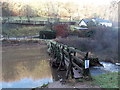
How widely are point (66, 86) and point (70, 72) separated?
2.07 meters

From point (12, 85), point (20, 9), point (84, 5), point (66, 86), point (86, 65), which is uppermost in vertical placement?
point (84, 5)

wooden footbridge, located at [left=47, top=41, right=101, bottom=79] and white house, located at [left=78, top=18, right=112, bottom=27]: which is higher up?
white house, located at [left=78, top=18, right=112, bottom=27]

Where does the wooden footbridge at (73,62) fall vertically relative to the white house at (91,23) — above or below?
below

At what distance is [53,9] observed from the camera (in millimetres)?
68312

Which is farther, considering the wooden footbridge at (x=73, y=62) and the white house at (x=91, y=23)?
the white house at (x=91, y=23)

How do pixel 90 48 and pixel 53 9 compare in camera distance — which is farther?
pixel 53 9

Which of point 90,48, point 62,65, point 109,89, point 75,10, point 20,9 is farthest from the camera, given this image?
point 75,10

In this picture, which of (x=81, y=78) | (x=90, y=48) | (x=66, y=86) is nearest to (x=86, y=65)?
(x=81, y=78)

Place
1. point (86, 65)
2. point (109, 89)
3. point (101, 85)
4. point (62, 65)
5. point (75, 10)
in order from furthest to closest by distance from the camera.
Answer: point (75, 10), point (62, 65), point (86, 65), point (101, 85), point (109, 89)

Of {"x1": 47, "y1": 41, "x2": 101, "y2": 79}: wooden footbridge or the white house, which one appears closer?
{"x1": 47, "y1": 41, "x2": 101, "y2": 79}: wooden footbridge

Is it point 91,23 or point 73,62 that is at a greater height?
point 91,23

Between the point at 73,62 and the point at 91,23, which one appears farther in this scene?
the point at 91,23

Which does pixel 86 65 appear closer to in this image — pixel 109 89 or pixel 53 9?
pixel 109 89

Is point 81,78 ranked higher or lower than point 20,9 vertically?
lower
